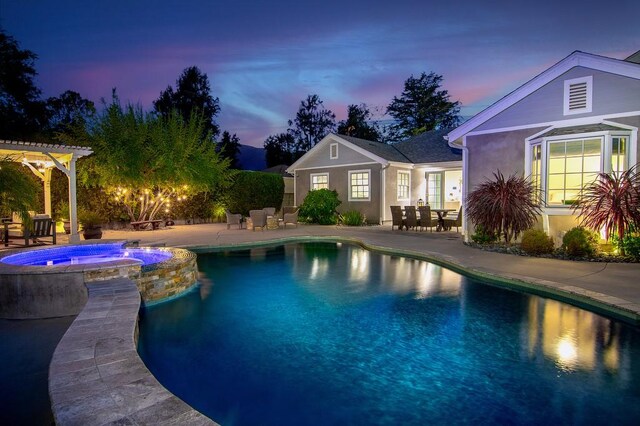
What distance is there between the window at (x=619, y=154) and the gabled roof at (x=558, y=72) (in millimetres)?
1458

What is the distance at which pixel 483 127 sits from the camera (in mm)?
11102

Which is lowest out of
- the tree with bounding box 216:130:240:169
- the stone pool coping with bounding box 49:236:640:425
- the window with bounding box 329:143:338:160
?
the stone pool coping with bounding box 49:236:640:425

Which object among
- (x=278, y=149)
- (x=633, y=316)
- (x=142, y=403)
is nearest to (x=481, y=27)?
(x=633, y=316)

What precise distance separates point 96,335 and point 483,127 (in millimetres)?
11038

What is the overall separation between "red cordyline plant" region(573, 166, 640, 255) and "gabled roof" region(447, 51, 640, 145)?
2.40 metres

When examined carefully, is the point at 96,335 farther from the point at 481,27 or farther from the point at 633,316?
the point at 481,27

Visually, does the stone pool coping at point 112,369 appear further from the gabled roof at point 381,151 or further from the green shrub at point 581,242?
the gabled roof at point 381,151

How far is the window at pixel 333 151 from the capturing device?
1894 cm

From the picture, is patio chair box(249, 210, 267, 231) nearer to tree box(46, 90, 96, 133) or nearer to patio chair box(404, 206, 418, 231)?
patio chair box(404, 206, 418, 231)

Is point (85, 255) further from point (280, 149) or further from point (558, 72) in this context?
point (280, 149)

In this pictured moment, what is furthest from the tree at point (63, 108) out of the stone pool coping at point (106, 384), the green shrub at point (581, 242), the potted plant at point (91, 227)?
the green shrub at point (581, 242)

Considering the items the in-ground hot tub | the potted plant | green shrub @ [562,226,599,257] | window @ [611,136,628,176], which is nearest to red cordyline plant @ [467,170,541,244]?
green shrub @ [562,226,599,257]

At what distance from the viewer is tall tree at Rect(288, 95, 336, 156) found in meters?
43.8

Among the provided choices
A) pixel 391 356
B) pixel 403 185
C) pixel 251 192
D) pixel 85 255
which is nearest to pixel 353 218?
A: pixel 403 185
